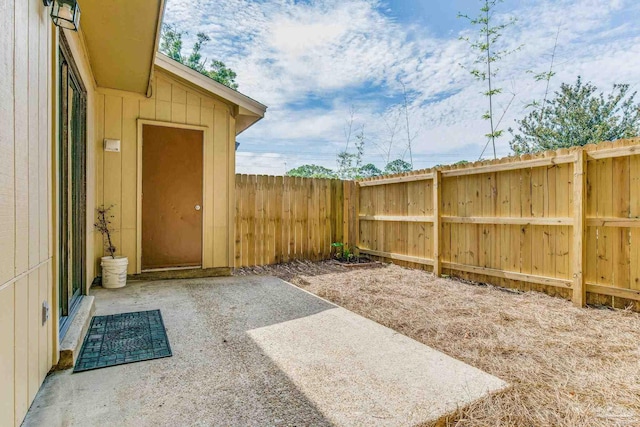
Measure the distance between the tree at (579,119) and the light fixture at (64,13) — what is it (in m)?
13.5

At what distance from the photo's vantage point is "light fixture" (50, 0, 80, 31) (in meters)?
1.86

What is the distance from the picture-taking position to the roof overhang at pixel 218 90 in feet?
13.9

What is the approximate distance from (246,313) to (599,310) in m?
3.48

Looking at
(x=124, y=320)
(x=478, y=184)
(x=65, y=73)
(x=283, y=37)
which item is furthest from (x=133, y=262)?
(x=283, y=37)

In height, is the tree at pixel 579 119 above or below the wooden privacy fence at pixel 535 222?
above

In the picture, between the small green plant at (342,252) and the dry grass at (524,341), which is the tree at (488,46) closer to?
the small green plant at (342,252)

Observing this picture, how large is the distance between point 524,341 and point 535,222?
1866 millimetres

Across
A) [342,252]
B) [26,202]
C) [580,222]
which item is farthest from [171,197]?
[580,222]

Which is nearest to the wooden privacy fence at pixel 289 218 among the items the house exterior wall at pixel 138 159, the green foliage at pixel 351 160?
the house exterior wall at pixel 138 159

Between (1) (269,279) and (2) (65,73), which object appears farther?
(1) (269,279)

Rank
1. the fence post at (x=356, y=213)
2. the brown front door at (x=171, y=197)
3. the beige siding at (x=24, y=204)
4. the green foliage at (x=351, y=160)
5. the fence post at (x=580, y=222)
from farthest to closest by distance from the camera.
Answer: the green foliage at (x=351, y=160) < the fence post at (x=356, y=213) < the brown front door at (x=171, y=197) < the fence post at (x=580, y=222) < the beige siding at (x=24, y=204)

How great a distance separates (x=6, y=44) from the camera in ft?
3.91

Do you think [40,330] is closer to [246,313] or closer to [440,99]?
[246,313]

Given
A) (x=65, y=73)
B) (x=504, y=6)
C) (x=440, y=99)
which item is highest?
(x=504, y=6)
